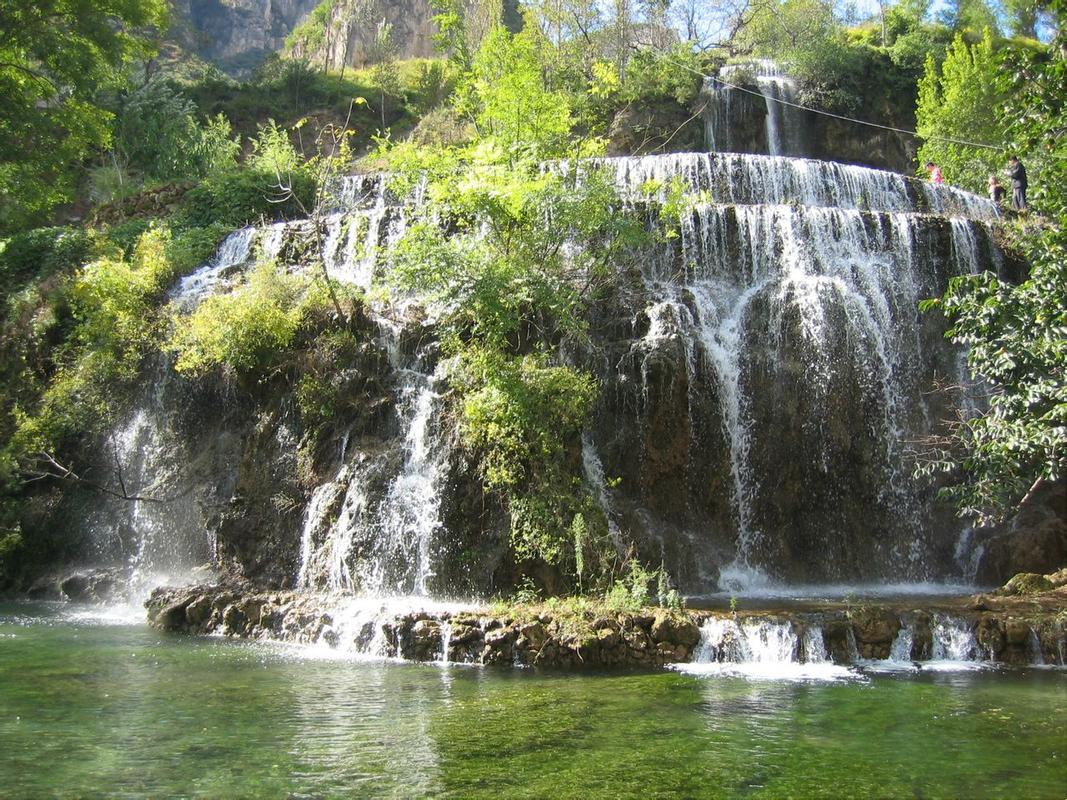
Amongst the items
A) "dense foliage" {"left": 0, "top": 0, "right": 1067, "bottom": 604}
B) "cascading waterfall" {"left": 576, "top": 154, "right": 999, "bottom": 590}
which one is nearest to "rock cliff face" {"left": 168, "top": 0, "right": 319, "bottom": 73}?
"dense foliage" {"left": 0, "top": 0, "right": 1067, "bottom": 604}

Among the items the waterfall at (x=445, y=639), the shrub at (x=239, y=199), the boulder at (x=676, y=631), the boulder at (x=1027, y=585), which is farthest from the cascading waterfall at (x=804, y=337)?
the shrub at (x=239, y=199)

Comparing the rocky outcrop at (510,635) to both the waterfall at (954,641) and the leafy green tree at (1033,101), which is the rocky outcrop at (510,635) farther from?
the leafy green tree at (1033,101)

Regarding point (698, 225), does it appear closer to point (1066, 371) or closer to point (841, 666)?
point (1066, 371)

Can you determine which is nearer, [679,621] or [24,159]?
[679,621]

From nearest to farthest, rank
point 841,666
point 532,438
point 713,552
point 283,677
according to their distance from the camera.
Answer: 1. point 283,677
2. point 841,666
3. point 532,438
4. point 713,552

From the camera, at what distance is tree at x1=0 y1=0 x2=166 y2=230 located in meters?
19.9

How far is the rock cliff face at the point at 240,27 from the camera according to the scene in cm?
5753

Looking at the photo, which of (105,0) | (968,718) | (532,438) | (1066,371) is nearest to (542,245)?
(532,438)

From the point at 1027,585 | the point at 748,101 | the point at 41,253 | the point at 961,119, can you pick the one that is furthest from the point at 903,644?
the point at 748,101

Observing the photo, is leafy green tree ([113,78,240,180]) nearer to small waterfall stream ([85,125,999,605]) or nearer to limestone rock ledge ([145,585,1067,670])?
small waterfall stream ([85,125,999,605])

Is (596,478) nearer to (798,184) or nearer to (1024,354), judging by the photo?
(1024,354)

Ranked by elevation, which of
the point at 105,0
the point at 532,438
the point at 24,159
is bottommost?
the point at 532,438

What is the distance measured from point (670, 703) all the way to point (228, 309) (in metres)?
10.5

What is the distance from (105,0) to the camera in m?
21.2
